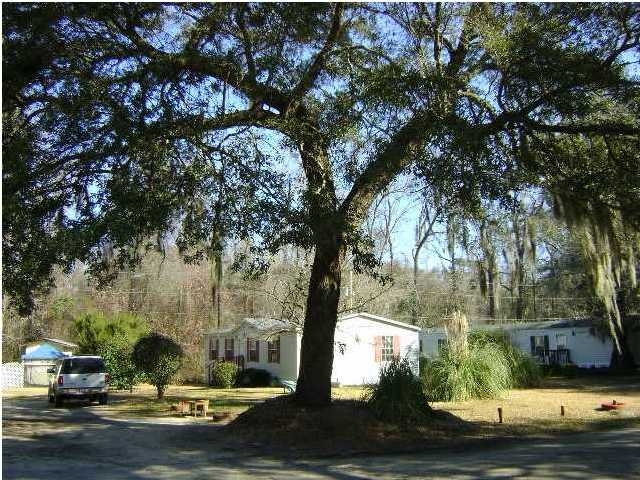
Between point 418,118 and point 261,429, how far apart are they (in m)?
7.04

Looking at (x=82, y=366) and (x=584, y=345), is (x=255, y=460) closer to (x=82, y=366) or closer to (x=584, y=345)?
(x=82, y=366)

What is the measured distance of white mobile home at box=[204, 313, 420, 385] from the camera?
30719mm

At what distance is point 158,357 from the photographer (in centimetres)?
2367

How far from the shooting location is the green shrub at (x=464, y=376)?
20875mm

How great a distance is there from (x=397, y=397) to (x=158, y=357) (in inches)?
471

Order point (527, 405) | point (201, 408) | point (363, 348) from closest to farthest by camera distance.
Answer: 1. point (201, 408)
2. point (527, 405)
3. point (363, 348)

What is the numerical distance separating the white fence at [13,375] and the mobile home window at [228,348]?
12.2 meters

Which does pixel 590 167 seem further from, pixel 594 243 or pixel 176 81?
pixel 176 81

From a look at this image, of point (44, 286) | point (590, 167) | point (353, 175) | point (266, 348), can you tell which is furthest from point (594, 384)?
point (44, 286)

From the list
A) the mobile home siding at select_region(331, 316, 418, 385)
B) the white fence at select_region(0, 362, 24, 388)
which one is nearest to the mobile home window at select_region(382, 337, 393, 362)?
the mobile home siding at select_region(331, 316, 418, 385)

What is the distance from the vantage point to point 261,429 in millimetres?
13484

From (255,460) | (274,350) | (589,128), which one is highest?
(589,128)

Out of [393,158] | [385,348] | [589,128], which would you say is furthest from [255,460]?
[385,348]

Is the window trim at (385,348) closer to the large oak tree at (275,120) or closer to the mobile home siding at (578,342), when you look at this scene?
the mobile home siding at (578,342)
